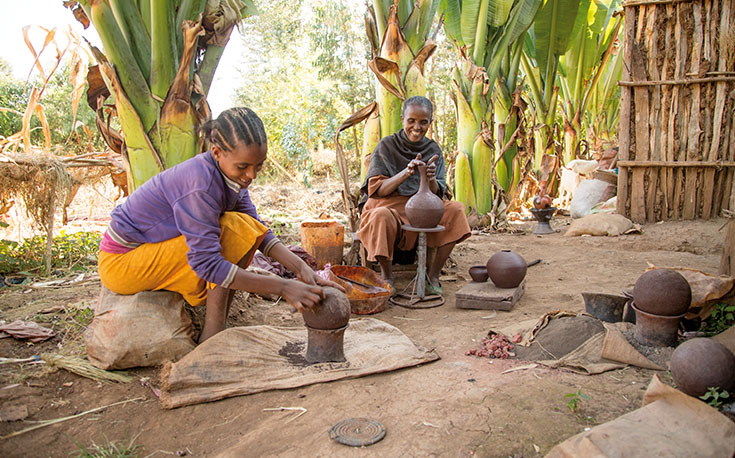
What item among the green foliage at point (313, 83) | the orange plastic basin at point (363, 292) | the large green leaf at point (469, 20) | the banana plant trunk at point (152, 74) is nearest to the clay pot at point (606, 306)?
the orange plastic basin at point (363, 292)

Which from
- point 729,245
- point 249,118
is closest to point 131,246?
point 249,118

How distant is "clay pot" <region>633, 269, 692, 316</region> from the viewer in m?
2.13

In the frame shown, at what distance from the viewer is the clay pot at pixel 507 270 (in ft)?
11.1

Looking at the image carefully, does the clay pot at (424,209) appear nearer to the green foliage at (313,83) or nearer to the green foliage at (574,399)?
the green foliage at (574,399)

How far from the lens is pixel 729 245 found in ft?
8.57

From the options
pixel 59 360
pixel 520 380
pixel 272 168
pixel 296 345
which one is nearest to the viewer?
pixel 520 380

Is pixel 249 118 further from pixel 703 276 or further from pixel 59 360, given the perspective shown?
pixel 703 276

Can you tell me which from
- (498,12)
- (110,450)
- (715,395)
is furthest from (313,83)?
(715,395)

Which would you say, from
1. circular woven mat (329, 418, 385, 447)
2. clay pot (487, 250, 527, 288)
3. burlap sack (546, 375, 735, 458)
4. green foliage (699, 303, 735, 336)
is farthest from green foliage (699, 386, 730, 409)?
clay pot (487, 250, 527, 288)

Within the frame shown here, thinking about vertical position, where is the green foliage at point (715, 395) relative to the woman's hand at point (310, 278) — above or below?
below

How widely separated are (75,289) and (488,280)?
3183 mm

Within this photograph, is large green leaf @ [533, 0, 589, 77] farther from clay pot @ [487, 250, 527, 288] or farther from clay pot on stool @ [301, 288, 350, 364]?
clay pot on stool @ [301, 288, 350, 364]

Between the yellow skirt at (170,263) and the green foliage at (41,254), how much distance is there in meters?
2.28

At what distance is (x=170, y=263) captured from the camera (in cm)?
237
